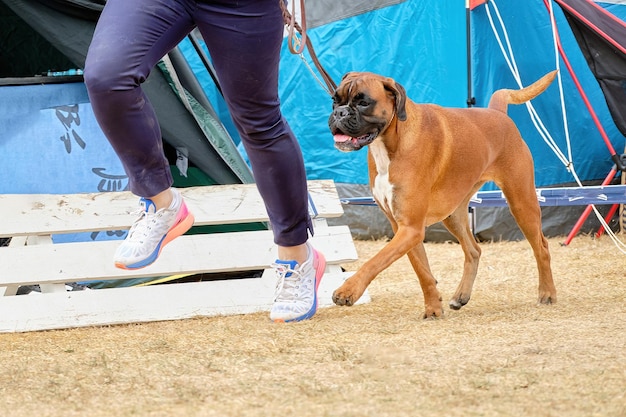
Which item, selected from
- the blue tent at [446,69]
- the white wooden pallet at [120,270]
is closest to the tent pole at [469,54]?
the blue tent at [446,69]

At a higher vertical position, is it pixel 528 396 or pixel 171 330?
pixel 528 396

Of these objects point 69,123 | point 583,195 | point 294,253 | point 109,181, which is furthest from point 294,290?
point 583,195

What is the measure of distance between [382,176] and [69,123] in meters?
1.95

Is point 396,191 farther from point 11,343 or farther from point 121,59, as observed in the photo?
point 11,343

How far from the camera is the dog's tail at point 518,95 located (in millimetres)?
4203

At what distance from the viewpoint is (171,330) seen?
345 centimetres

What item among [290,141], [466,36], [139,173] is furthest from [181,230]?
[466,36]

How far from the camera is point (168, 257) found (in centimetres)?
393

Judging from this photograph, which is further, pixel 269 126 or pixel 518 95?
pixel 518 95

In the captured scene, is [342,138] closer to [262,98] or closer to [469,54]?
[262,98]

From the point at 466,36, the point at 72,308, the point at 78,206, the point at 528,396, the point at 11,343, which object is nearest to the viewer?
the point at 528,396

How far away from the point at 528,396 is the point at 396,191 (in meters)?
1.53

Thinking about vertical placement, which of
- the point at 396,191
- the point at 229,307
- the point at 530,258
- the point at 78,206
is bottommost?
the point at 530,258

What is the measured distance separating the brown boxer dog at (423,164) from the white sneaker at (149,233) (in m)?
0.76
